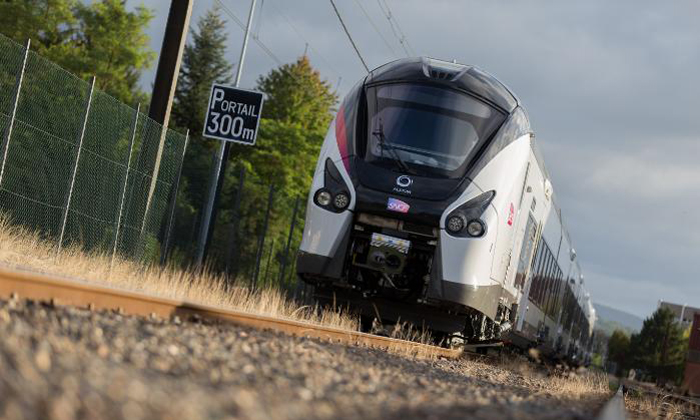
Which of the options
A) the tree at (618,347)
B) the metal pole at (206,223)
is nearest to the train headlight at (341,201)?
the metal pole at (206,223)

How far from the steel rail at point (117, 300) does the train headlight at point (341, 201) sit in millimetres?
2324

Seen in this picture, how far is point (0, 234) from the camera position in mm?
11906

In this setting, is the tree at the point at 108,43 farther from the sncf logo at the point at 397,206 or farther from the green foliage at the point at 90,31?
the sncf logo at the point at 397,206

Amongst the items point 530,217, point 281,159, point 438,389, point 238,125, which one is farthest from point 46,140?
point 281,159

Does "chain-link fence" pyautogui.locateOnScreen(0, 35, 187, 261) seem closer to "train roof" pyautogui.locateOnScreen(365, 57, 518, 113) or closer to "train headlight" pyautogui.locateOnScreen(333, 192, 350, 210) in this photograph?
"train headlight" pyautogui.locateOnScreen(333, 192, 350, 210)

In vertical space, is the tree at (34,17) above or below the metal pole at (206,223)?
above

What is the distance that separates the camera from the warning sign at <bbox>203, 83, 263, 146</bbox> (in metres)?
17.7

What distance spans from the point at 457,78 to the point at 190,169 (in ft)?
34.4

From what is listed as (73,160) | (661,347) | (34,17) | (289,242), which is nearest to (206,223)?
(73,160)

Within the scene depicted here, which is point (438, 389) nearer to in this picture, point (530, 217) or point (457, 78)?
point (457, 78)

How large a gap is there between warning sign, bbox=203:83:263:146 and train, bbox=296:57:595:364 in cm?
476

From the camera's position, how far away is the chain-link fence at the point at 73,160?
13.5 metres

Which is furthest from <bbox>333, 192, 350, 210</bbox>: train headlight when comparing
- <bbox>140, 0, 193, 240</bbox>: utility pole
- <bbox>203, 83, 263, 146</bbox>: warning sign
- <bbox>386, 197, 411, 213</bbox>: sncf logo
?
<bbox>203, 83, 263, 146</bbox>: warning sign

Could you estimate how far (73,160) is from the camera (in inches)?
568
